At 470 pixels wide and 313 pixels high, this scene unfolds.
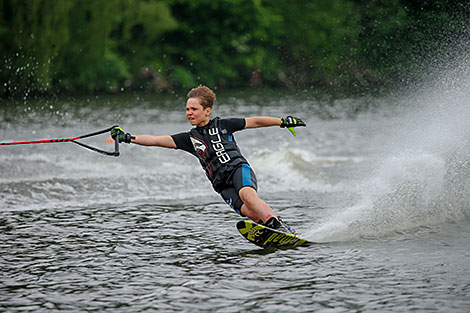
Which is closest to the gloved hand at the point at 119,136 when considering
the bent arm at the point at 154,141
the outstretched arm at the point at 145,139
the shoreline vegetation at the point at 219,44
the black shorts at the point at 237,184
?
the outstretched arm at the point at 145,139

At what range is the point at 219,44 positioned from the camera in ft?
120

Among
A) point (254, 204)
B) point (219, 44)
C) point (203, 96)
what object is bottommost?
point (254, 204)

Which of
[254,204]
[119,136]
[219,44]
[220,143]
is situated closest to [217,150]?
[220,143]

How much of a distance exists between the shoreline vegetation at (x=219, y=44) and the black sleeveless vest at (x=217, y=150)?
12.3 m

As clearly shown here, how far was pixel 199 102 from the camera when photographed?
19.9 feet

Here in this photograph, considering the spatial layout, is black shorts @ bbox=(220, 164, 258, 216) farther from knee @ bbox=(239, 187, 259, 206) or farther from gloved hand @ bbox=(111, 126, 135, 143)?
gloved hand @ bbox=(111, 126, 135, 143)

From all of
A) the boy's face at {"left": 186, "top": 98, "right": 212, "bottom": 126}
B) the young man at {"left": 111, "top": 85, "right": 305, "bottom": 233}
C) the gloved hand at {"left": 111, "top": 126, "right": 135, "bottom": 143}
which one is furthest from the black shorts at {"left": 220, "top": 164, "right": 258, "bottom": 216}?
the gloved hand at {"left": 111, "top": 126, "right": 135, "bottom": 143}

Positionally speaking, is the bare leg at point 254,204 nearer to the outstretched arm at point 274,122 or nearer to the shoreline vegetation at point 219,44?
the outstretched arm at point 274,122

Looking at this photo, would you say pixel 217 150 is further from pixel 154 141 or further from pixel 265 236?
pixel 265 236

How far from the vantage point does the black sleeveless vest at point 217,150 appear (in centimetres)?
606

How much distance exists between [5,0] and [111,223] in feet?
75.5

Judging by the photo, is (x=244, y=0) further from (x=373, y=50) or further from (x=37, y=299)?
(x=37, y=299)

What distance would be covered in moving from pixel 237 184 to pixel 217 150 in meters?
0.33

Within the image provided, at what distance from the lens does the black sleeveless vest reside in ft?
19.9
